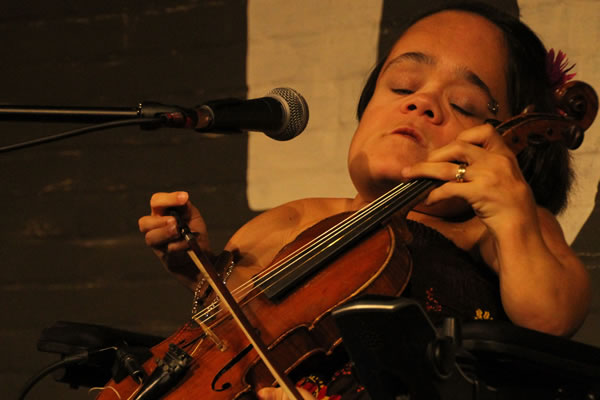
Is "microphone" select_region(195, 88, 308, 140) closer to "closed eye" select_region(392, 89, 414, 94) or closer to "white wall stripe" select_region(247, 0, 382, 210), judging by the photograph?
"closed eye" select_region(392, 89, 414, 94)

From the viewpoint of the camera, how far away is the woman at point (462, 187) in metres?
0.98

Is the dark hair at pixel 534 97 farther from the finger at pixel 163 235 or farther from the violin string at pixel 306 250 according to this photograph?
the finger at pixel 163 235

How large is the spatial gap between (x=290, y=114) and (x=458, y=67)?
44cm

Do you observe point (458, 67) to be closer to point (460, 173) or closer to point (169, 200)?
point (460, 173)

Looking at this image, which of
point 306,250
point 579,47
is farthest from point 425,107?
point 579,47

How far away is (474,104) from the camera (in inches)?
50.3

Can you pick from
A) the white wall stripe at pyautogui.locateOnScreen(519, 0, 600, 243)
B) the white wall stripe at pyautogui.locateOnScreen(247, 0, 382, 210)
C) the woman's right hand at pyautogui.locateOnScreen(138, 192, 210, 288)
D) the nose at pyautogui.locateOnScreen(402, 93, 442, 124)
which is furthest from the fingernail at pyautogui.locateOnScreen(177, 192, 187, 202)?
the white wall stripe at pyautogui.locateOnScreen(519, 0, 600, 243)

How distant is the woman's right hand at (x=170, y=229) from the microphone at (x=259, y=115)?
0.18m

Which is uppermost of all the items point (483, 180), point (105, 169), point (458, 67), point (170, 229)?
point (458, 67)

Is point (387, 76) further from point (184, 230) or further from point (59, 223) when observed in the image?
point (59, 223)

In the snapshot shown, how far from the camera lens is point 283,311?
917 millimetres

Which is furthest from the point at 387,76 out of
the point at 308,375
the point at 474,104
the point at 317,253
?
the point at 308,375

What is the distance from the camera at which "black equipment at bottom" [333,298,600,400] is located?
65 centimetres

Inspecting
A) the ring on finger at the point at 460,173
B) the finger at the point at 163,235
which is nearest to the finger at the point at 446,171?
the ring on finger at the point at 460,173
